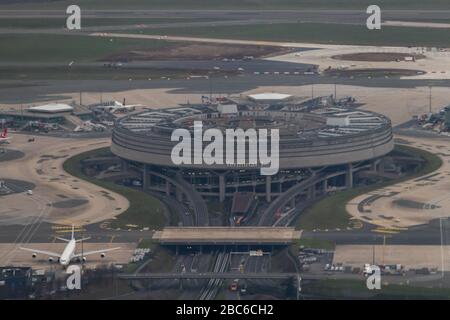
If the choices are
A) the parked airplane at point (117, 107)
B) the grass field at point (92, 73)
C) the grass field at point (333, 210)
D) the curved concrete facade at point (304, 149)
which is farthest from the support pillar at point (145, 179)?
the grass field at point (92, 73)

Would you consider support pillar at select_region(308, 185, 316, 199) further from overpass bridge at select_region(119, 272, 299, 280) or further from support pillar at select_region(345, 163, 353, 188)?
overpass bridge at select_region(119, 272, 299, 280)

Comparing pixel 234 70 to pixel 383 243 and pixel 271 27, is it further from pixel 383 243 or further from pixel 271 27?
pixel 383 243

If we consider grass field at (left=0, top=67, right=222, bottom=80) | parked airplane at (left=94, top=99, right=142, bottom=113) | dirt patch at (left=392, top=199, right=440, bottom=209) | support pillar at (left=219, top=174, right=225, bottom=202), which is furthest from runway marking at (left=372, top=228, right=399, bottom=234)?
grass field at (left=0, top=67, right=222, bottom=80)

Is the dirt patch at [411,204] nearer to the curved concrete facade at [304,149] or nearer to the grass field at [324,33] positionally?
the curved concrete facade at [304,149]
